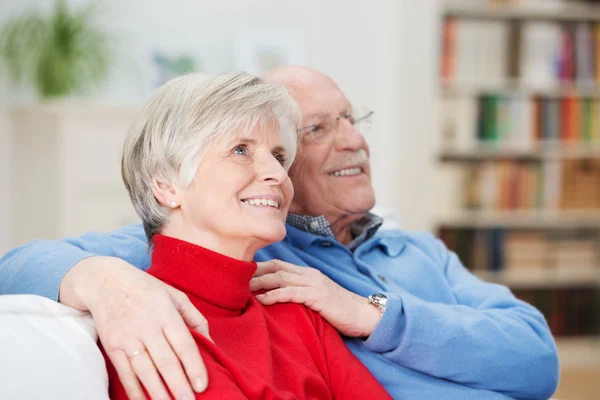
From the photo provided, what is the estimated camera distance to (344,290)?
1.41m

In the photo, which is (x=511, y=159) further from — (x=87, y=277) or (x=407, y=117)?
(x=87, y=277)

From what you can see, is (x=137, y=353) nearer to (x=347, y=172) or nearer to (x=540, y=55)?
(x=347, y=172)

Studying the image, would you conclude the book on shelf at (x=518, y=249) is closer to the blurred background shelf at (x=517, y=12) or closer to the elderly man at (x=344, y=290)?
the blurred background shelf at (x=517, y=12)

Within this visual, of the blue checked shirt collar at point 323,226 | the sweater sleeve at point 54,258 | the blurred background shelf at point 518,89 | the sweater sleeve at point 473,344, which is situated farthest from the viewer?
the blurred background shelf at point 518,89

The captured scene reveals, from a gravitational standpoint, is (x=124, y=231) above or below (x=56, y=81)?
below

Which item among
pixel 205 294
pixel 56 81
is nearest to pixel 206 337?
pixel 205 294

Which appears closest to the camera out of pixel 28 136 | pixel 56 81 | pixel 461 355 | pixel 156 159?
pixel 156 159

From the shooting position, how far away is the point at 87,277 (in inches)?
44.2

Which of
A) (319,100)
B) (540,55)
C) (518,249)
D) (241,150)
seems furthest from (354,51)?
(241,150)

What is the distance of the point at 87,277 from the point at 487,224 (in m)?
3.28

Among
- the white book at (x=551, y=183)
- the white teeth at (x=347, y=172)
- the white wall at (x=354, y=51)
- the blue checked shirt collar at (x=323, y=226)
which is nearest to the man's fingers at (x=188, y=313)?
the blue checked shirt collar at (x=323, y=226)

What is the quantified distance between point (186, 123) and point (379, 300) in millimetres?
509

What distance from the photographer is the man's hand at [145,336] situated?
1.02 meters

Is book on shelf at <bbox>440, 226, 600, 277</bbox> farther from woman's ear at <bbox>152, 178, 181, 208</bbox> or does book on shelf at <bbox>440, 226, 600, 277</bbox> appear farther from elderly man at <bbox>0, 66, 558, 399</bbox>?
woman's ear at <bbox>152, 178, 181, 208</bbox>
